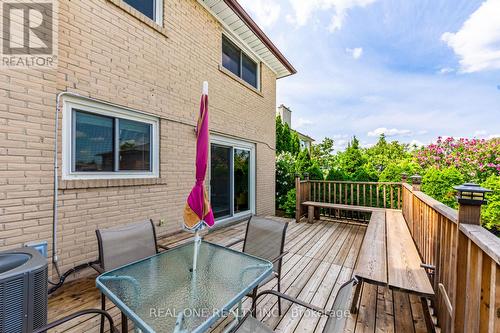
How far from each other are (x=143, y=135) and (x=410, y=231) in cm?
518

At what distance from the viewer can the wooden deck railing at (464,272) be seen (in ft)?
3.33

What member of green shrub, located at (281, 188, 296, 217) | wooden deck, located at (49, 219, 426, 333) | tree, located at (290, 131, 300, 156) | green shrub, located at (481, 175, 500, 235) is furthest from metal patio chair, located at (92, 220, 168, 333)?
tree, located at (290, 131, 300, 156)

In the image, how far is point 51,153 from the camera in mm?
2578

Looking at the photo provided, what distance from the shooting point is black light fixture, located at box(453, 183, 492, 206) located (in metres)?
1.40

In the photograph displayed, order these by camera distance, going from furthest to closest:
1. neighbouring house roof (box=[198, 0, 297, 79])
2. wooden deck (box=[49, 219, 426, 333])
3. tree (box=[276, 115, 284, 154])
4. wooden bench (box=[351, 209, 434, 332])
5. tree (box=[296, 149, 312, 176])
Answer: tree (box=[276, 115, 284, 154]) < tree (box=[296, 149, 312, 176]) < neighbouring house roof (box=[198, 0, 297, 79]) < wooden deck (box=[49, 219, 426, 333]) < wooden bench (box=[351, 209, 434, 332])

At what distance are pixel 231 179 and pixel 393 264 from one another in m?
3.99

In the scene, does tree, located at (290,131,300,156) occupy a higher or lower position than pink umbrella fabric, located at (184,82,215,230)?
higher

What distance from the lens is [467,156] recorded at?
902 centimetres

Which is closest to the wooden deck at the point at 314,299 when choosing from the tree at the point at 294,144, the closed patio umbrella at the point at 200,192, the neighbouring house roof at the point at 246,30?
the closed patio umbrella at the point at 200,192

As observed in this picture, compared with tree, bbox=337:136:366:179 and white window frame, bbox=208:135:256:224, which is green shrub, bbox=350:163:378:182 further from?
white window frame, bbox=208:135:256:224

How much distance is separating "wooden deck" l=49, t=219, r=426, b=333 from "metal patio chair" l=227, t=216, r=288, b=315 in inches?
9.6

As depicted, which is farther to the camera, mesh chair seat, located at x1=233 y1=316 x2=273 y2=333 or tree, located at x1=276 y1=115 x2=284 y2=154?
tree, located at x1=276 y1=115 x2=284 y2=154

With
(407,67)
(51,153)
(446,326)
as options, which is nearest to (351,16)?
(407,67)

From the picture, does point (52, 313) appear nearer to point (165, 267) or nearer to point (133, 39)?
point (165, 267)
